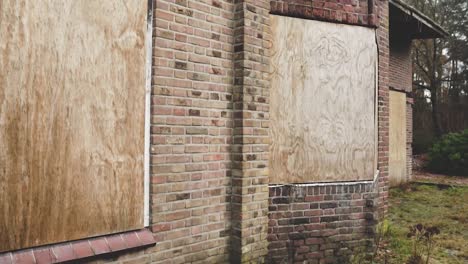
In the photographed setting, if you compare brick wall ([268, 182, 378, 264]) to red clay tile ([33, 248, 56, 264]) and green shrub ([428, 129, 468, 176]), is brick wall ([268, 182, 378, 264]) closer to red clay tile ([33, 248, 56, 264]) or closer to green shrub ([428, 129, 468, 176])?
red clay tile ([33, 248, 56, 264])

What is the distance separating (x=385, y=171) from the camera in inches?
216

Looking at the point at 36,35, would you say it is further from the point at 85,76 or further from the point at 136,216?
the point at 136,216

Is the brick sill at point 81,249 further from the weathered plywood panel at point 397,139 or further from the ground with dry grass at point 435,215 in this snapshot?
the weathered plywood panel at point 397,139

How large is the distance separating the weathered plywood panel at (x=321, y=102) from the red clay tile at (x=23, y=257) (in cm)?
234

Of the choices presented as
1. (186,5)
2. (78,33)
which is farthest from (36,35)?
(186,5)

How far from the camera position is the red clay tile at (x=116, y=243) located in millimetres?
2905

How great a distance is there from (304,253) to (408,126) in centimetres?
841

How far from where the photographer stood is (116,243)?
2.94m

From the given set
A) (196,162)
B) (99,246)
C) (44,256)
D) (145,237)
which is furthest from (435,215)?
(44,256)

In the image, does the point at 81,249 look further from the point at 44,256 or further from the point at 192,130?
the point at 192,130

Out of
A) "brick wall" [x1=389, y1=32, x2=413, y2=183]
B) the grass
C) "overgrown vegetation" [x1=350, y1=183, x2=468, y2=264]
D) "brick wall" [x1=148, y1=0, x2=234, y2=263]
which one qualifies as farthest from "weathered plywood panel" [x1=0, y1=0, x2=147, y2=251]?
"brick wall" [x1=389, y1=32, x2=413, y2=183]

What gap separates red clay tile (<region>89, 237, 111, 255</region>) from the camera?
2809 millimetres

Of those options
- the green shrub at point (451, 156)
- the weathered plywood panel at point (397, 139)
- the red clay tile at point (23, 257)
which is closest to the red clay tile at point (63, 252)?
the red clay tile at point (23, 257)

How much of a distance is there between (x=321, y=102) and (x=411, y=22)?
663 centimetres
